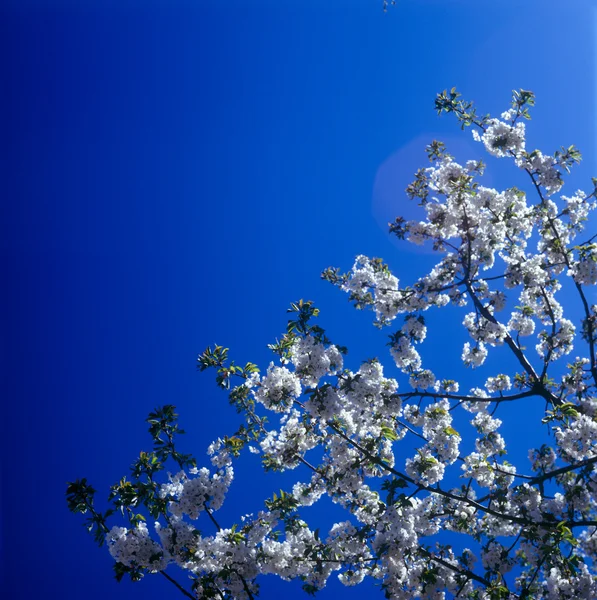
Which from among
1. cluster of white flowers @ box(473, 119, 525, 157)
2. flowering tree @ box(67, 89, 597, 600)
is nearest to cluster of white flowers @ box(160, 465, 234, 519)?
flowering tree @ box(67, 89, 597, 600)

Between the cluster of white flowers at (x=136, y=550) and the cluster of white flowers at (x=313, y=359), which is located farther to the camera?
the cluster of white flowers at (x=136, y=550)

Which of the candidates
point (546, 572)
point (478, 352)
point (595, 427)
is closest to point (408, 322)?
point (478, 352)

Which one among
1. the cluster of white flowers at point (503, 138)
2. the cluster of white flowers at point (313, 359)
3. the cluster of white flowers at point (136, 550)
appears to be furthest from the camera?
the cluster of white flowers at point (503, 138)

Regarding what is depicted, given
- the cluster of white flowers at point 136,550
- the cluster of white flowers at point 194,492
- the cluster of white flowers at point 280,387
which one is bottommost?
the cluster of white flowers at point 136,550

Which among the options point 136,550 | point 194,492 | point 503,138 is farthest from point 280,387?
point 503,138

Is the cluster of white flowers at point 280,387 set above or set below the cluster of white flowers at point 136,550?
above

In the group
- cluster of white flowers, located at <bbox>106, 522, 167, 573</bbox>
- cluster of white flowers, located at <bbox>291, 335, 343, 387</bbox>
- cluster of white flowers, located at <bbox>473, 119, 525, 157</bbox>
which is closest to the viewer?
cluster of white flowers, located at <bbox>291, 335, 343, 387</bbox>

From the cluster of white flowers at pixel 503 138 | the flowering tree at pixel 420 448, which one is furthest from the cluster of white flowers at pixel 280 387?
the cluster of white flowers at pixel 503 138

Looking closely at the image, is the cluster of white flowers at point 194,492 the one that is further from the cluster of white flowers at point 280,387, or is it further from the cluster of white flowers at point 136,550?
the cluster of white flowers at point 280,387

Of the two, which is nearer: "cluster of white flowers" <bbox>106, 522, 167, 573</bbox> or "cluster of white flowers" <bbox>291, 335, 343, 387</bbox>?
"cluster of white flowers" <bbox>291, 335, 343, 387</bbox>

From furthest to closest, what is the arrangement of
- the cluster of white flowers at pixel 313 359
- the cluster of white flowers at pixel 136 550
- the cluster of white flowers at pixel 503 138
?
the cluster of white flowers at pixel 503 138, the cluster of white flowers at pixel 136 550, the cluster of white flowers at pixel 313 359

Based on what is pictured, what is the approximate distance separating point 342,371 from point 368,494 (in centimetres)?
282

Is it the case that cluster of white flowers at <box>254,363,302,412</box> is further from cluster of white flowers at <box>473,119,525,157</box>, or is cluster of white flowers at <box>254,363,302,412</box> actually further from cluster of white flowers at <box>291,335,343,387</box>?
cluster of white flowers at <box>473,119,525,157</box>

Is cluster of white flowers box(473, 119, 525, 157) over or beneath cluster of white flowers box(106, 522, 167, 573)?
over
